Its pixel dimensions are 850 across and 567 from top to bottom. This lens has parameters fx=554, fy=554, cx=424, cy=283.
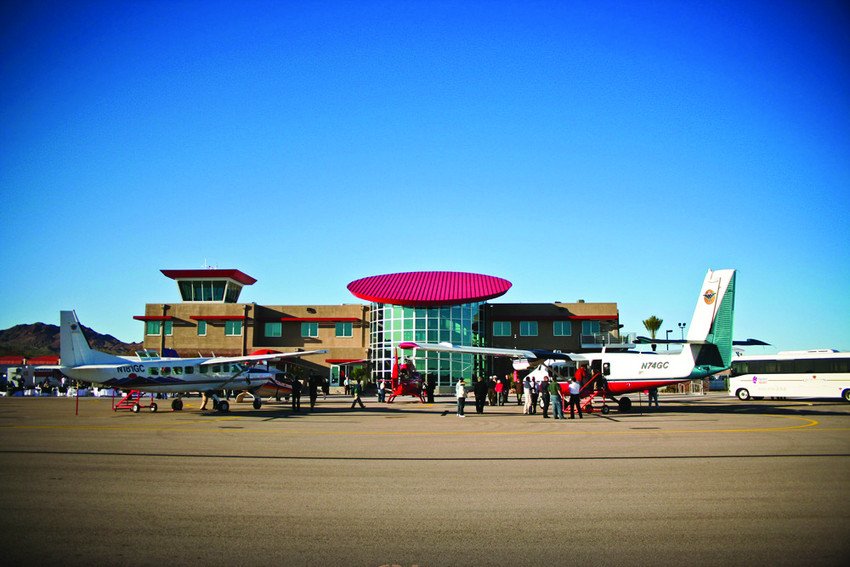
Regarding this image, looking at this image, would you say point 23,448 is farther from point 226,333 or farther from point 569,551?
point 226,333

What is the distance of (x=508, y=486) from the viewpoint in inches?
337

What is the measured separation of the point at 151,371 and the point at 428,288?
31419 millimetres

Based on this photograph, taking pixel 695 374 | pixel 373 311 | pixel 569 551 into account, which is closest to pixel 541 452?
pixel 569 551

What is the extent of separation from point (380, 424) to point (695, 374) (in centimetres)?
1347

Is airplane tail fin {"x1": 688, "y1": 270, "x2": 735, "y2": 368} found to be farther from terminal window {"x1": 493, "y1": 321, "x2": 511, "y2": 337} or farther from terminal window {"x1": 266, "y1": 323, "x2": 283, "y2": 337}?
terminal window {"x1": 266, "y1": 323, "x2": 283, "y2": 337}

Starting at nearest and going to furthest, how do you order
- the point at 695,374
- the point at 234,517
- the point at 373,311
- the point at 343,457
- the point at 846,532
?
the point at 846,532 → the point at 234,517 → the point at 343,457 → the point at 695,374 → the point at 373,311

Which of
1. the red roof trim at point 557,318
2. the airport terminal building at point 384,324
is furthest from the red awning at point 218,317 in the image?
the red roof trim at point 557,318

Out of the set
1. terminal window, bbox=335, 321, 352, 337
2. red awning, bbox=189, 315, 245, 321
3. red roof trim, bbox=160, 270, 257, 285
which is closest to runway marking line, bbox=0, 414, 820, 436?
terminal window, bbox=335, 321, 352, 337

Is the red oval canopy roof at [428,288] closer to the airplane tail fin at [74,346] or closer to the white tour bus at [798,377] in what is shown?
the white tour bus at [798,377]

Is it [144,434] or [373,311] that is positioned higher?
[373,311]

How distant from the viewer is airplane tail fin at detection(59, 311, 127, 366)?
23.7 m

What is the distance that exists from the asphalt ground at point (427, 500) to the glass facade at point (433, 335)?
36.3m

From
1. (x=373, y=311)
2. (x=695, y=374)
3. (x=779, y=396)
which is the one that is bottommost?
(x=779, y=396)

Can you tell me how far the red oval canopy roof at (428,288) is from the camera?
51312 millimetres
